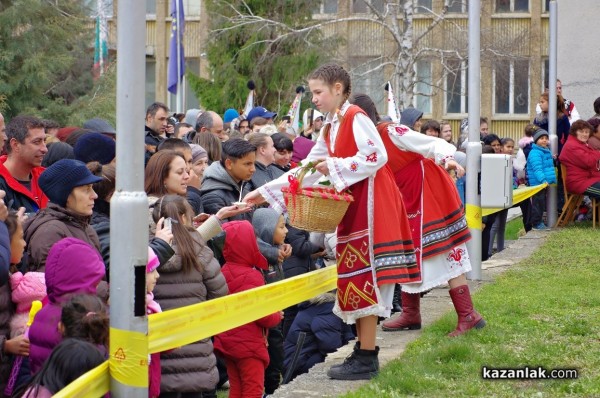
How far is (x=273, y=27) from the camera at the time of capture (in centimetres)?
3281

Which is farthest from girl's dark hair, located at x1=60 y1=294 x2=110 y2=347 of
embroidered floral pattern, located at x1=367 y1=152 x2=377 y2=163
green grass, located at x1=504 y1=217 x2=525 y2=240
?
green grass, located at x1=504 y1=217 x2=525 y2=240

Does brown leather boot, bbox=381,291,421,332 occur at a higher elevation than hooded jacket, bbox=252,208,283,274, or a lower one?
lower

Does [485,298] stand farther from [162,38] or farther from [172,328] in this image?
[162,38]

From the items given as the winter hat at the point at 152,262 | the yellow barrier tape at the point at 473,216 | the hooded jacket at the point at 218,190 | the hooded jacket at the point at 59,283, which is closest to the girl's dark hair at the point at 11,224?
the hooded jacket at the point at 59,283

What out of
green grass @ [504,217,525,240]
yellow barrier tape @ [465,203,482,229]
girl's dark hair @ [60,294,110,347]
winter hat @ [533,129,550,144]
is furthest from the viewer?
green grass @ [504,217,525,240]

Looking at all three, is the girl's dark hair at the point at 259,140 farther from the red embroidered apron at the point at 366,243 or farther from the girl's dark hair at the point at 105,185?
the girl's dark hair at the point at 105,185

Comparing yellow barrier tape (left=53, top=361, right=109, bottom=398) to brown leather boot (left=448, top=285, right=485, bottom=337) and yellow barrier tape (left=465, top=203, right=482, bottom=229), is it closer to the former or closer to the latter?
brown leather boot (left=448, top=285, right=485, bottom=337)

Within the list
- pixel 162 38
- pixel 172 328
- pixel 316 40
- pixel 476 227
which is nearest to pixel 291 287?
pixel 172 328

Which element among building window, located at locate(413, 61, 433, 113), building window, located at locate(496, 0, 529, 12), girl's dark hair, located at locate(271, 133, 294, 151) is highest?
building window, located at locate(496, 0, 529, 12)

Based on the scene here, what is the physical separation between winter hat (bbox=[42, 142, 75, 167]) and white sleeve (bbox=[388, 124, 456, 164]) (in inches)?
92.0

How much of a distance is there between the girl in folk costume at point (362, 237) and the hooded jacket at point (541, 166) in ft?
35.6

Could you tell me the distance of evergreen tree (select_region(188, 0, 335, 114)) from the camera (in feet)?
107

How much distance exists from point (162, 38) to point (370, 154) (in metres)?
38.0

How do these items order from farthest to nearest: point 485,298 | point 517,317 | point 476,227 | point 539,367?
point 476,227, point 485,298, point 517,317, point 539,367
